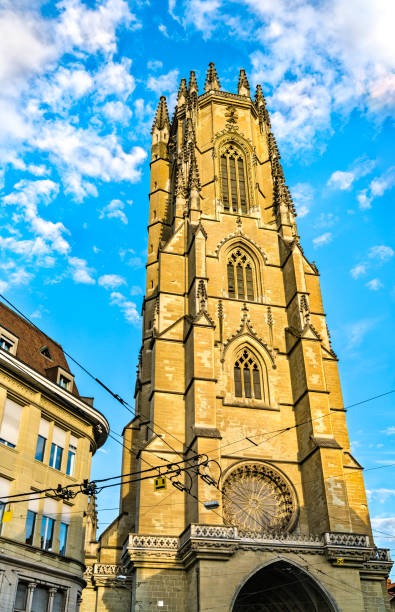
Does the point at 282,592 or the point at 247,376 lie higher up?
the point at 247,376

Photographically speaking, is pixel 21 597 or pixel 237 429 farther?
pixel 237 429

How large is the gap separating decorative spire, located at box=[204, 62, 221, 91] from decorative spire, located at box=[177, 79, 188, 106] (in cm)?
190

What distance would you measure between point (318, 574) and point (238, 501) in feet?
16.2

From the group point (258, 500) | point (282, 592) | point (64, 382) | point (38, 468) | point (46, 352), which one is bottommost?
point (282, 592)

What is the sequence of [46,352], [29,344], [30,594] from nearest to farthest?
[30,594]
[29,344]
[46,352]

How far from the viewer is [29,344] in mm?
21391

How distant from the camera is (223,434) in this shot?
26.4 metres

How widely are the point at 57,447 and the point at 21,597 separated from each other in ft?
16.1

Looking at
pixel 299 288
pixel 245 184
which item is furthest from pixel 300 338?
pixel 245 184

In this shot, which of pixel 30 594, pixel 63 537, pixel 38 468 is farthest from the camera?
pixel 63 537

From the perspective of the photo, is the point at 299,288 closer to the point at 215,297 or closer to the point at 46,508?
the point at 215,297

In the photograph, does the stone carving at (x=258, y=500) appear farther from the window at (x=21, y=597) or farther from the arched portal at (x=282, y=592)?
the window at (x=21, y=597)

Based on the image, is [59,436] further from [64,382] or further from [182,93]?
[182,93]

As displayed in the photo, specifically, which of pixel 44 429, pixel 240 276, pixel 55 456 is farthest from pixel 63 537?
pixel 240 276
